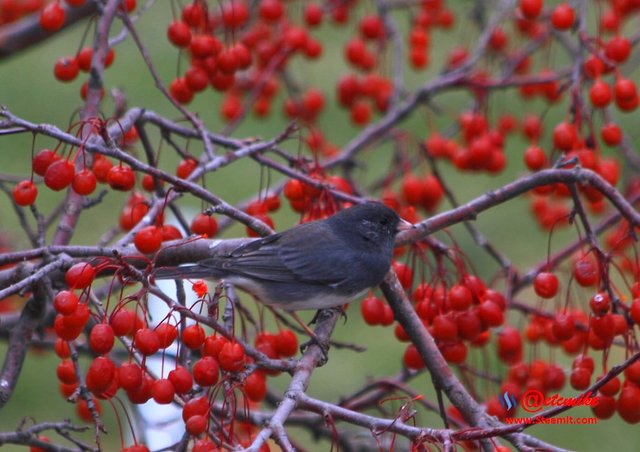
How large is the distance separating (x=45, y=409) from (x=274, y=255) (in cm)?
250

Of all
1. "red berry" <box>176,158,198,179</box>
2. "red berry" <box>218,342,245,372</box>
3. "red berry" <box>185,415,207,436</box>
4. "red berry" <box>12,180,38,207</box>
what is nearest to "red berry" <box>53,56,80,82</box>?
"red berry" <box>176,158,198,179</box>

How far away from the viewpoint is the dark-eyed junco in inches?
111

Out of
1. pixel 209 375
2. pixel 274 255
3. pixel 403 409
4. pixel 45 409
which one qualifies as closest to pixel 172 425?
pixel 274 255

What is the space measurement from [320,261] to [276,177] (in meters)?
3.60

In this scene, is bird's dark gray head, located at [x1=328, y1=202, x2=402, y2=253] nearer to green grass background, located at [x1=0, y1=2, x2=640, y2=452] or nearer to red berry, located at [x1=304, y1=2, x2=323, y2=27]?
green grass background, located at [x1=0, y1=2, x2=640, y2=452]

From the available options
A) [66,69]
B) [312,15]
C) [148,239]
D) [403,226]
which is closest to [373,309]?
[403,226]

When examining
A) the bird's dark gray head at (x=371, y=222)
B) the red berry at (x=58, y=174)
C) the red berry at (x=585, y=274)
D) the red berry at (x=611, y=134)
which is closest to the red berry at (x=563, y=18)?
the red berry at (x=611, y=134)

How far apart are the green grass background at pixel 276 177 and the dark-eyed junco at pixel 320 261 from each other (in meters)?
1.02

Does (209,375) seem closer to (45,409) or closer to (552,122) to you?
(45,409)

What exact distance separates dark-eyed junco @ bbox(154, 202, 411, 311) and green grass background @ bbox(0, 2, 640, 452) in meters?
1.02

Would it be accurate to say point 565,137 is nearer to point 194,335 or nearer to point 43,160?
point 194,335

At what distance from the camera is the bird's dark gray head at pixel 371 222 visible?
293 centimetres

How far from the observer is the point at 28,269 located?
230 centimetres

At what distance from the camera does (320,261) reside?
305 centimetres
